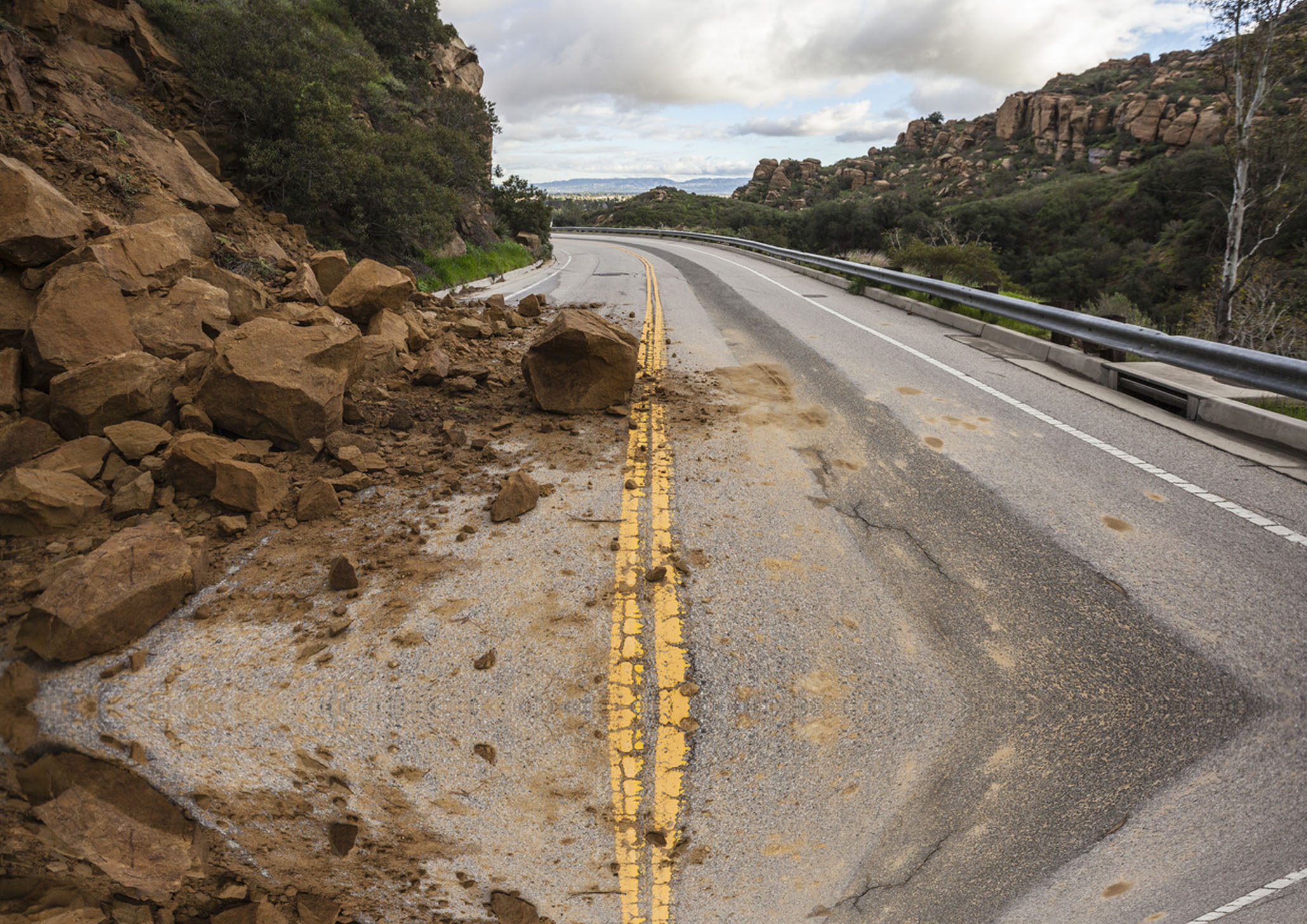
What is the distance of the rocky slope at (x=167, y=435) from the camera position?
9.81 ft

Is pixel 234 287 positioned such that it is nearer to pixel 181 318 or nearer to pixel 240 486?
pixel 181 318

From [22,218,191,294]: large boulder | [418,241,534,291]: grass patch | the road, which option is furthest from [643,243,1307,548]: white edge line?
[418,241,534,291]: grass patch

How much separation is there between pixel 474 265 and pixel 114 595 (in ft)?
56.0

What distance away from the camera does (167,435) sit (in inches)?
186

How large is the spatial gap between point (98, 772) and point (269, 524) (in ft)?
5.92

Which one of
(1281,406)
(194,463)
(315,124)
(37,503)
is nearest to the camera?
(37,503)

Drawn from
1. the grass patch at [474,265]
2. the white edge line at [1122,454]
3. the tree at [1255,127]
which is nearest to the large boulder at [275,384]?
the white edge line at [1122,454]

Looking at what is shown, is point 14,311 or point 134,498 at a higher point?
point 14,311

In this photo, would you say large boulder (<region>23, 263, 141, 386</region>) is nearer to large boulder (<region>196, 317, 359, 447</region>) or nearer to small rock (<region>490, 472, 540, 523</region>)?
large boulder (<region>196, 317, 359, 447</region>)

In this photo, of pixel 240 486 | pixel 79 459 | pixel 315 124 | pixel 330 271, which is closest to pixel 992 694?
pixel 240 486

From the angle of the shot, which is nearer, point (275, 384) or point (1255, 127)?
point (275, 384)

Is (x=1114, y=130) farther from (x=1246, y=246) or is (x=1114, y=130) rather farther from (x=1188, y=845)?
(x=1188, y=845)

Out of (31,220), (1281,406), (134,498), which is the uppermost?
(31,220)

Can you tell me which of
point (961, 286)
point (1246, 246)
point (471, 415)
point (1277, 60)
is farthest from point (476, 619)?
point (1246, 246)
